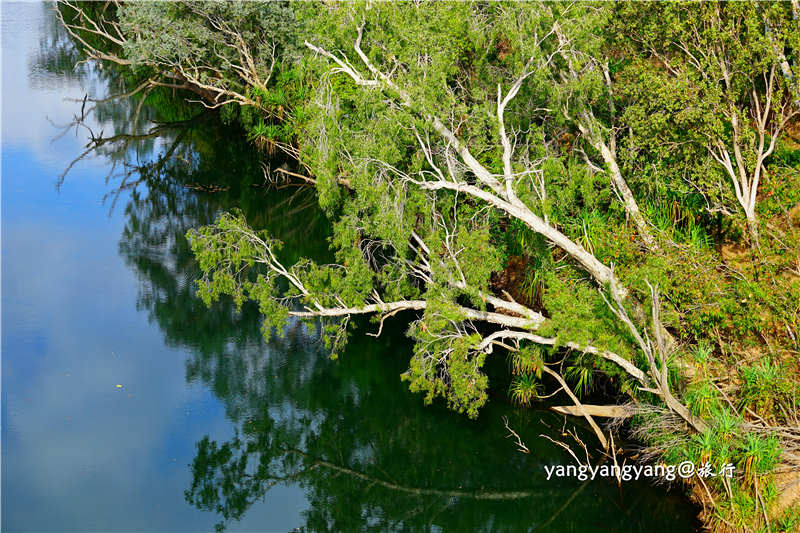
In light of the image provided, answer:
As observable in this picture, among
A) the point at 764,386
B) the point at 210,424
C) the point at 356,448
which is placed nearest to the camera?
the point at 764,386

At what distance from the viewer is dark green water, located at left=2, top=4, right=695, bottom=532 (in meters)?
15.2

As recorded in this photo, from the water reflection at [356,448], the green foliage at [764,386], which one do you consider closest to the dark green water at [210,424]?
the water reflection at [356,448]

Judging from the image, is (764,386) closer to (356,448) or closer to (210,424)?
(356,448)

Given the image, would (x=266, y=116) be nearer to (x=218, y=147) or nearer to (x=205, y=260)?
(x=218, y=147)

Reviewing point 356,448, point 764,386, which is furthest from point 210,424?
point 764,386

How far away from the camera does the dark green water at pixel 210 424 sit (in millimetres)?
15164

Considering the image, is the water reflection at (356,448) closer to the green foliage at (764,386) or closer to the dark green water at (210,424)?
the dark green water at (210,424)

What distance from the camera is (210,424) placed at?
1752 cm

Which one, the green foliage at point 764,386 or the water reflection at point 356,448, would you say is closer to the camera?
the green foliage at point 764,386

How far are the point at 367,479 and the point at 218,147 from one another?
2281 centimetres

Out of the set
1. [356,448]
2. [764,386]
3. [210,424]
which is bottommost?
[764,386]

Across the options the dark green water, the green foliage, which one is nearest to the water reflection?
the dark green water

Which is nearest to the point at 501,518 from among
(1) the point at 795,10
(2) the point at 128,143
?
(1) the point at 795,10

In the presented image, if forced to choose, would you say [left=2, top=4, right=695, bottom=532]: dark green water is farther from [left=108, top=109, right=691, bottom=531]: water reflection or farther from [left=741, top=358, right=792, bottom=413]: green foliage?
[left=741, top=358, right=792, bottom=413]: green foliage
